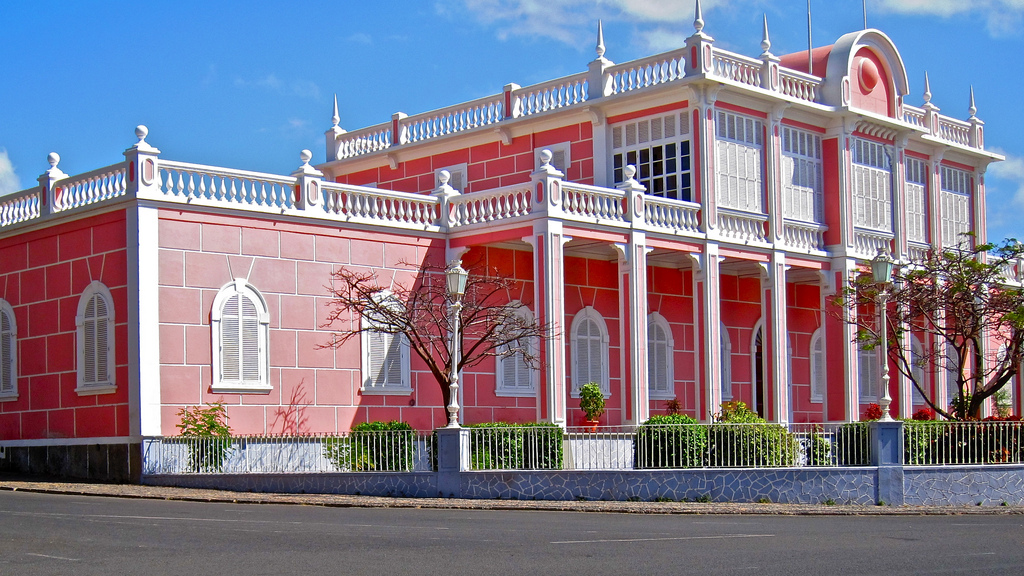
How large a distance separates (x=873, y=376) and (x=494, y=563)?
24843mm

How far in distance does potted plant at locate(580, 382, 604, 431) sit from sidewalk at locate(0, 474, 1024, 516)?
6029 mm

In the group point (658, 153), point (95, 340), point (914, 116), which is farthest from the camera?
point (914, 116)

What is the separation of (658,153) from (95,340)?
1232 cm

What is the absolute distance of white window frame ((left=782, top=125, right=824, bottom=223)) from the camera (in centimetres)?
3014

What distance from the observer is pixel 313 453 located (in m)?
20.9

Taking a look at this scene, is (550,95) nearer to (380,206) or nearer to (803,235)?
(380,206)

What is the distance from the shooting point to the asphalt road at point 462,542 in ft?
35.0

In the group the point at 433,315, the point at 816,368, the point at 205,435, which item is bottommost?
the point at 205,435

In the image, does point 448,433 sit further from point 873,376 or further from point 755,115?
point 873,376

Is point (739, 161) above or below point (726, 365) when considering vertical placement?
above

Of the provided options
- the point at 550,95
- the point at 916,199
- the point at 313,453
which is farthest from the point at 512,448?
the point at 916,199

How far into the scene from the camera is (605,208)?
25.8 meters

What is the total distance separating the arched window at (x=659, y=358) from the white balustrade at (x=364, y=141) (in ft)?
26.0

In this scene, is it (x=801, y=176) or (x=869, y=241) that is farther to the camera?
(x=869, y=241)
